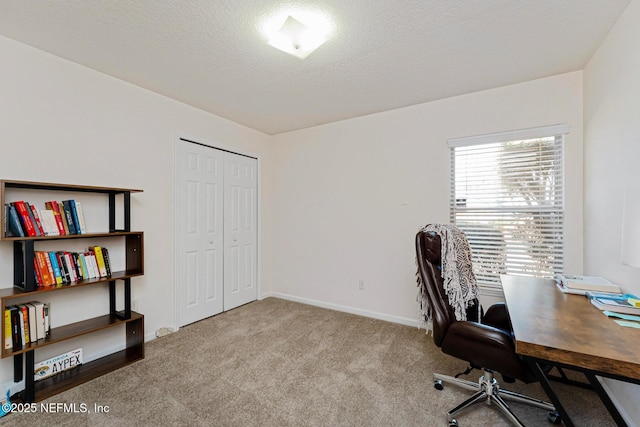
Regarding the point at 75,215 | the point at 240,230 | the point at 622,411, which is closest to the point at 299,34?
the point at 75,215

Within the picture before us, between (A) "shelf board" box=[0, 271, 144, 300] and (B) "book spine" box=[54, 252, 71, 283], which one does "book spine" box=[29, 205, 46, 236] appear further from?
(A) "shelf board" box=[0, 271, 144, 300]

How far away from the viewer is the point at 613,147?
6.11 ft

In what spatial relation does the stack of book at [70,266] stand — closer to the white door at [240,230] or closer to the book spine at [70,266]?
the book spine at [70,266]

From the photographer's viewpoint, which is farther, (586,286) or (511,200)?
(511,200)

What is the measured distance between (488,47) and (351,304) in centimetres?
300

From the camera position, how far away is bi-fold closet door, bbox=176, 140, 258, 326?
313cm

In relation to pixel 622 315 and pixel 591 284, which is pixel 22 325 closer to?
pixel 622 315

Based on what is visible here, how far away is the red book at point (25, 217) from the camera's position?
188 centimetres

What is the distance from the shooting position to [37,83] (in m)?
2.10

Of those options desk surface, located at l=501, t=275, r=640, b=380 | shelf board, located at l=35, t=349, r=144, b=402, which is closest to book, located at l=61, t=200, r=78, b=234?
shelf board, located at l=35, t=349, r=144, b=402

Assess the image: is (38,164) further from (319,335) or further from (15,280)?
(319,335)

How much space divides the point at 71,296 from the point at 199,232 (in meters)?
1.28

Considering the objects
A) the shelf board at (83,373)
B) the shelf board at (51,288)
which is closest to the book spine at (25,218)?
the shelf board at (51,288)

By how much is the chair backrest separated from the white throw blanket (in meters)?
0.04
